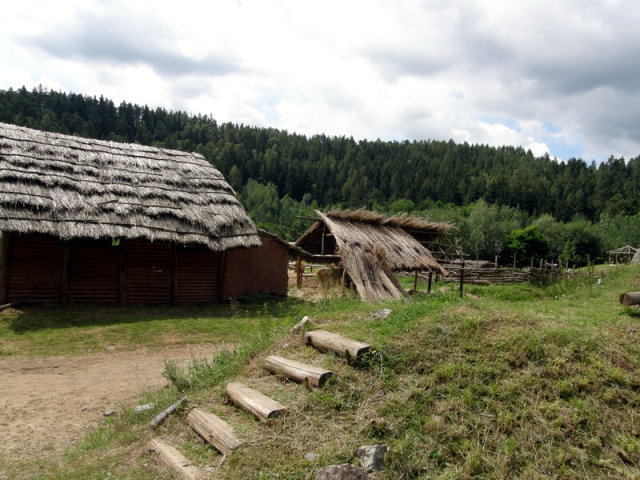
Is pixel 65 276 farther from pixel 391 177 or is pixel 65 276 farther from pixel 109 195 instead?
pixel 391 177

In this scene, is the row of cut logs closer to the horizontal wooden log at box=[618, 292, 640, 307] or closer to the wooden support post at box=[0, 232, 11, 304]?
the horizontal wooden log at box=[618, 292, 640, 307]

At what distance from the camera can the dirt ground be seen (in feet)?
19.2

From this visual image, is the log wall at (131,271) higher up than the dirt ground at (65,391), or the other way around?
the log wall at (131,271)

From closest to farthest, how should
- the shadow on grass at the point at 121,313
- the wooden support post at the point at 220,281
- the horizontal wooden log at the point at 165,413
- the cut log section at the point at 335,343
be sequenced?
the horizontal wooden log at the point at 165,413 → the cut log section at the point at 335,343 → the shadow on grass at the point at 121,313 → the wooden support post at the point at 220,281

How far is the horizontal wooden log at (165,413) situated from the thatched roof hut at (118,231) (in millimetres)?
7683

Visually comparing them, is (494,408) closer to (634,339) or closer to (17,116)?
(634,339)

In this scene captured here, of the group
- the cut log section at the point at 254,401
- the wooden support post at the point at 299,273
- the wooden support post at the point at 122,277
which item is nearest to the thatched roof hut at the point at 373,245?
the wooden support post at the point at 299,273

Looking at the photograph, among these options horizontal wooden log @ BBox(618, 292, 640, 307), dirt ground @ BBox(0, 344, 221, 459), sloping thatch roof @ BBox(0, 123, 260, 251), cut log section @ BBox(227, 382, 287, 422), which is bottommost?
dirt ground @ BBox(0, 344, 221, 459)

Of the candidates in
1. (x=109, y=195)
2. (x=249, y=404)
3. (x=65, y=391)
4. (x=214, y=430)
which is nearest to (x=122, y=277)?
(x=109, y=195)

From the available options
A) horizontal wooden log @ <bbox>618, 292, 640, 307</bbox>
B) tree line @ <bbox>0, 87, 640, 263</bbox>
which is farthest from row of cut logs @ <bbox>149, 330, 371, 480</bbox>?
tree line @ <bbox>0, 87, 640, 263</bbox>

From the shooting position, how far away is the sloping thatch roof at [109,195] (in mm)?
12070

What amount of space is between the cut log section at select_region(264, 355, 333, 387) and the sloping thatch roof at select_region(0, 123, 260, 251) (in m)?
7.81

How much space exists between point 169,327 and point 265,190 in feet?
212

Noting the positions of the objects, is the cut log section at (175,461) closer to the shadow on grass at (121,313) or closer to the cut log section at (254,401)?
the cut log section at (254,401)
